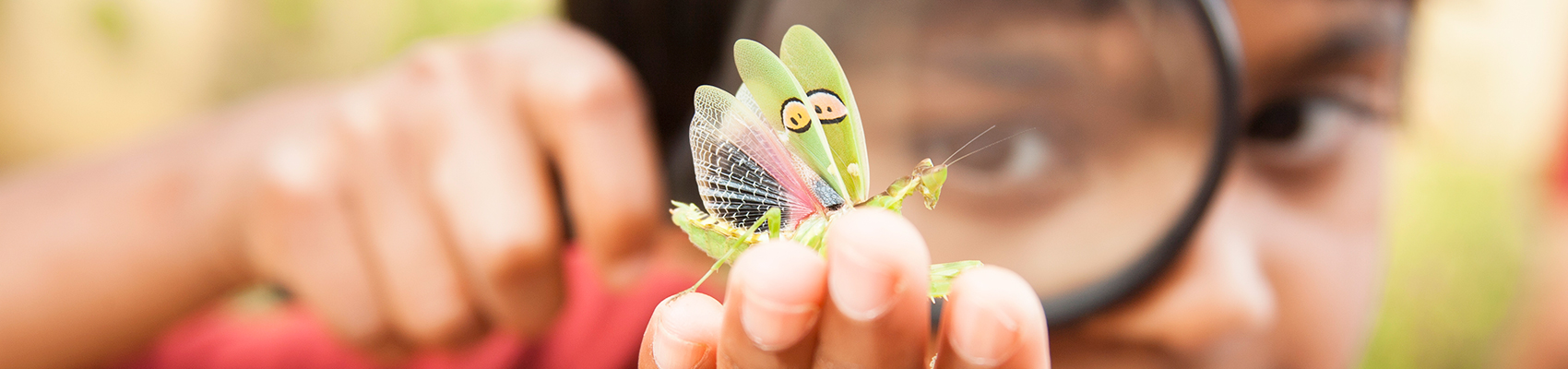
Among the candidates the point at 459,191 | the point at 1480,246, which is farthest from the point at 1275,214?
the point at 459,191

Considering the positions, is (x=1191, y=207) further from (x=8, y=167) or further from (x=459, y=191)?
(x=8, y=167)

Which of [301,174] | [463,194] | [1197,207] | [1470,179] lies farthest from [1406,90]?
[301,174]

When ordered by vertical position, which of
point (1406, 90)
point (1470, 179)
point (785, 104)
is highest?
point (785, 104)

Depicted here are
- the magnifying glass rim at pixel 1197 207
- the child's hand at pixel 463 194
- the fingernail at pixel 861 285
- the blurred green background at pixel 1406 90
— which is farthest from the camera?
the blurred green background at pixel 1406 90

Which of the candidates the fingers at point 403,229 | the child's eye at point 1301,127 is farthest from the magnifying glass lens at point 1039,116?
the fingers at point 403,229

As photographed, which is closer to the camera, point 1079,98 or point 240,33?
point 1079,98

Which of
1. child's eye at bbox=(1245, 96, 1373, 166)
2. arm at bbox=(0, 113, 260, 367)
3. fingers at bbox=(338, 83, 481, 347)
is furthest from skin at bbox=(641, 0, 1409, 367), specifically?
arm at bbox=(0, 113, 260, 367)

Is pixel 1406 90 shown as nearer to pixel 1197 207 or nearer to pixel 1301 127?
pixel 1301 127

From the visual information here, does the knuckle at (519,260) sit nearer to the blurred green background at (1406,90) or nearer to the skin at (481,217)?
the skin at (481,217)
